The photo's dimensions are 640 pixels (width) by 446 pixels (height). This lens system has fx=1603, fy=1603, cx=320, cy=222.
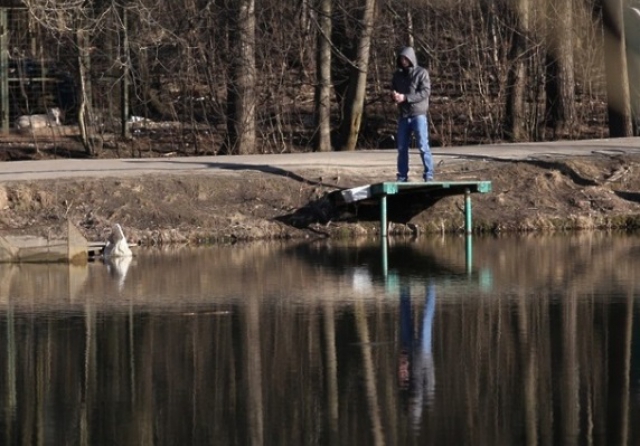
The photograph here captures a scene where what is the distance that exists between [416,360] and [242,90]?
61.9 ft

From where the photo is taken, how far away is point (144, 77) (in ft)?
101

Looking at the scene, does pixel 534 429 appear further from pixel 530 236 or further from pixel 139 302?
pixel 530 236

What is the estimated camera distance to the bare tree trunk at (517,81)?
31.5 metres

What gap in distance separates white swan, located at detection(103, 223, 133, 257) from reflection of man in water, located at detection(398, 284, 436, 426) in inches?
239

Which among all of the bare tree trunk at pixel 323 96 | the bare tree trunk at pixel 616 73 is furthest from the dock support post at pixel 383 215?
the bare tree trunk at pixel 616 73

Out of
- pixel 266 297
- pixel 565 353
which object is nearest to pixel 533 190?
pixel 266 297

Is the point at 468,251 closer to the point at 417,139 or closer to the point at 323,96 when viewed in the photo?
the point at 417,139

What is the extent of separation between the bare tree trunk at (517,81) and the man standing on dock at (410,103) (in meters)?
9.83

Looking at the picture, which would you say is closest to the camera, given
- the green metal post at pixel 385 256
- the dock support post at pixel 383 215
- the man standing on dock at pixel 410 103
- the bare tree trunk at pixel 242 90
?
the green metal post at pixel 385 256

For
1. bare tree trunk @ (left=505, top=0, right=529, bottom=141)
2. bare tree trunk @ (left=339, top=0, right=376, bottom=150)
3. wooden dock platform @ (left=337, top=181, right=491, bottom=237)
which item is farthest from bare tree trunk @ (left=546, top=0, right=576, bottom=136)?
wooden dock platform @ (left=337, top=181, right=491, bottom=237)

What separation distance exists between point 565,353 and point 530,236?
35.6ft

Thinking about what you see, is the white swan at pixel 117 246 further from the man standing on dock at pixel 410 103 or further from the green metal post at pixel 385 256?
the man standing on dock at pixel 410 103

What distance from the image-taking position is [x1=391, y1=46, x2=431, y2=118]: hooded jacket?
70.7 feet

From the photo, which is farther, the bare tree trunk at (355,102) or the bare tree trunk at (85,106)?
the bare tree trunk at (85,106)
